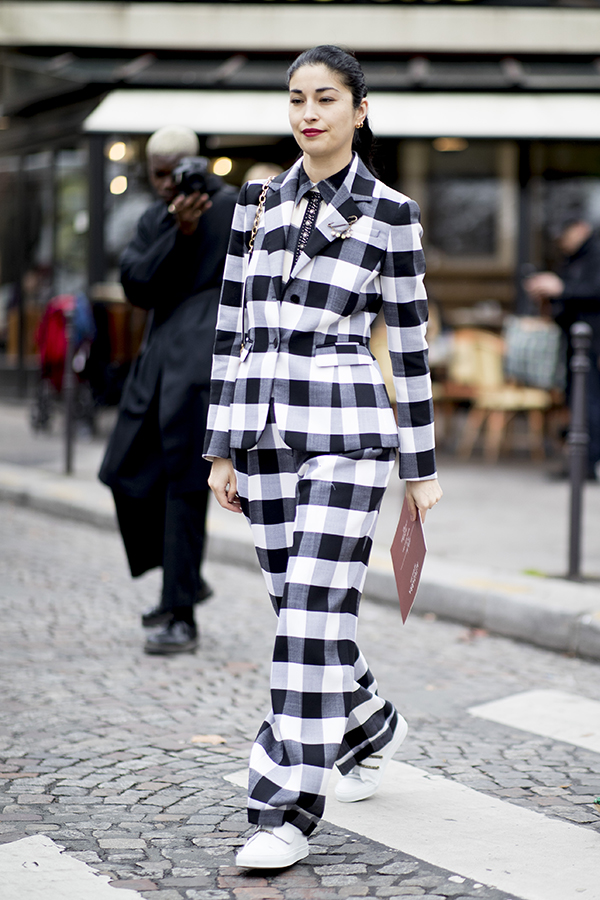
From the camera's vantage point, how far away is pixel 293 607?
8.80 ft

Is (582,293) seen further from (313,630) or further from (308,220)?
(313,630)

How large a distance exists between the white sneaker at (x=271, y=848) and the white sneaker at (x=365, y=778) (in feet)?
1.54

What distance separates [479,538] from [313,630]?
429 cm

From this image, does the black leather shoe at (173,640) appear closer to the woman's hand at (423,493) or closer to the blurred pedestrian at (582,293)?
the woman's hand at (423,493)

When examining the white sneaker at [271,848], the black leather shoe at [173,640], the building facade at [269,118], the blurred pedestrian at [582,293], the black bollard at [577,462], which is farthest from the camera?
the building facade at [269,118]

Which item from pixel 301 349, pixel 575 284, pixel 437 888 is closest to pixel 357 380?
pixel 301 349

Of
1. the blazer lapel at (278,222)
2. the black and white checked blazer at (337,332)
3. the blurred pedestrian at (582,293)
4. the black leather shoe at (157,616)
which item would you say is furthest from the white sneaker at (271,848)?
the blurred pedestrian at (582,293)

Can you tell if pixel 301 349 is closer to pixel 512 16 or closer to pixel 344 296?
pixel 344 296

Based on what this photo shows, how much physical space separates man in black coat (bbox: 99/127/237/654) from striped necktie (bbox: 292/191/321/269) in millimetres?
1690

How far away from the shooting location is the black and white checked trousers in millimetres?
2664

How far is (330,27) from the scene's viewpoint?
13.1 m

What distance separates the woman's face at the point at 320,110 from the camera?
2719mm

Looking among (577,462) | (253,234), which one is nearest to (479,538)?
(577,462)

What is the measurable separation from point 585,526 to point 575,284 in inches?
95.3
